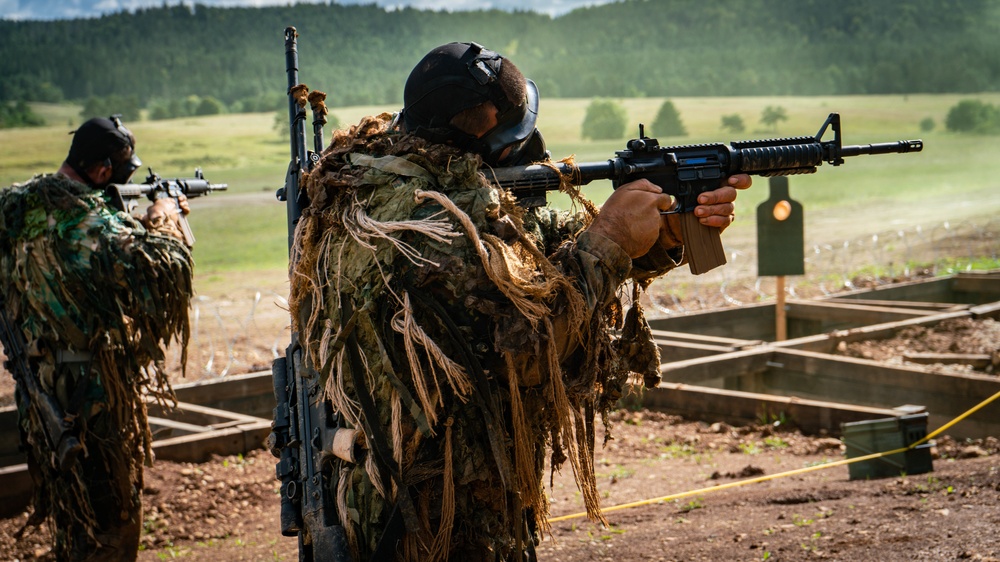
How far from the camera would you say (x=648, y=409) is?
23.2 feet

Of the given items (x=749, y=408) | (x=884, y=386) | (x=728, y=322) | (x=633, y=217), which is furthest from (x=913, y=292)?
(x=633, y=217)

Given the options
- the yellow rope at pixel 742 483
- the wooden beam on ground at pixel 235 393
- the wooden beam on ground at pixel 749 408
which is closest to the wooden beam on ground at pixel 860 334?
the wooden beam on ground at pixel 749 408

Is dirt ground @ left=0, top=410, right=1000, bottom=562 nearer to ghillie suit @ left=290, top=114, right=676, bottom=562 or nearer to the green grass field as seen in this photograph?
ghillie suit @ left=290, top=114, right=676, bottom=562

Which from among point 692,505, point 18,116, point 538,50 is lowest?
point 692,505

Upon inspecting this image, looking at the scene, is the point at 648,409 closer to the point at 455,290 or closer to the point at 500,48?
the point at 455,290

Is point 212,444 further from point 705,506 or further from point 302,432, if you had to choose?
point 302,432

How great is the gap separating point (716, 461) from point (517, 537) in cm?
385

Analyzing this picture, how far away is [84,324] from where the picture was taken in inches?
168

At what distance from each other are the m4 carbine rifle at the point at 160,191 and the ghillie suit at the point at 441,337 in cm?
249

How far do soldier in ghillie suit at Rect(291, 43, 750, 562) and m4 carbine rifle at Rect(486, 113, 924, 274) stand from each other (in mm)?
118

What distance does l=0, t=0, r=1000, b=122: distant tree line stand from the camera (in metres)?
26.2

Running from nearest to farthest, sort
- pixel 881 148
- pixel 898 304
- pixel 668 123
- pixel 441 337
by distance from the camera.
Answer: pixel 441 337, pixel 881 148, pixel 898 304, pixel 668 123

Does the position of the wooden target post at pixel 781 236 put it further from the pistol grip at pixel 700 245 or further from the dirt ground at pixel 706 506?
the pistol grip at pixel 700 245

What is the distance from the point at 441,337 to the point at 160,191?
324 centimetres
